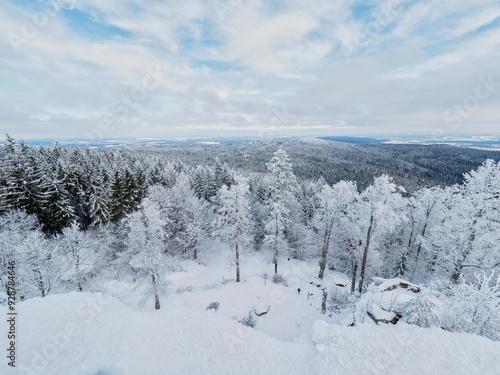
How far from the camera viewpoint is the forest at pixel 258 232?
12.9 metres

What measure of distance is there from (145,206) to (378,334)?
55.3 ft

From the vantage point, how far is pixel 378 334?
9969 millimetres

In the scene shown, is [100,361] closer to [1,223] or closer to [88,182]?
[1,223]

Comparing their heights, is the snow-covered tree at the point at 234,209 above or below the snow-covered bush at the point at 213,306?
above

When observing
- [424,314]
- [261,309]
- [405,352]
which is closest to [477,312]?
[424,314]

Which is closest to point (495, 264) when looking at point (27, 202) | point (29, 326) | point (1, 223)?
point (29, 326)

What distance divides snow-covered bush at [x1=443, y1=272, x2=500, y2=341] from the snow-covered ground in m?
0.91

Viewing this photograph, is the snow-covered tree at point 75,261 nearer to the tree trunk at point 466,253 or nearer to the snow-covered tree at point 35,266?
the snow-covered tree at point 35,266

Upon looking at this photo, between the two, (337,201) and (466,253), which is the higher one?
(337,201)

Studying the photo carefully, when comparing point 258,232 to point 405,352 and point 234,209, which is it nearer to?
point 234,209

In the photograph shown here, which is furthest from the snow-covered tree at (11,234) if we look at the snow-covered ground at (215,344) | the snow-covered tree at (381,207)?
the snow-covered tree at (381,207)

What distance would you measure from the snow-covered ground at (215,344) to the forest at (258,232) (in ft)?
6.12

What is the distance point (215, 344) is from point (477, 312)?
1268cm

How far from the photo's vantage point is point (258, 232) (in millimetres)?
30703
